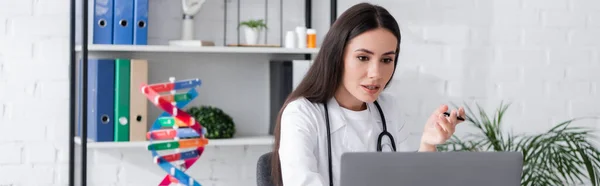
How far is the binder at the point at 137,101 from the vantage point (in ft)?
8.91

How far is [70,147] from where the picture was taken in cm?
285

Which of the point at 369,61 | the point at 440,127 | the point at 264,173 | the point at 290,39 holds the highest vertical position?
the point at 290,39

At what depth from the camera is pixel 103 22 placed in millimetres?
2666

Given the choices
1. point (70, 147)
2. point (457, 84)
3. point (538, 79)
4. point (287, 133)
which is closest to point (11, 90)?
point (70, 147)

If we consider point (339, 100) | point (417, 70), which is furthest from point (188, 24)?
point (339, 100)

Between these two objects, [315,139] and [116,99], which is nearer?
[315,139]

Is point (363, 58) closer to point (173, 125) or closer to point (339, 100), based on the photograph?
point (339, 100)

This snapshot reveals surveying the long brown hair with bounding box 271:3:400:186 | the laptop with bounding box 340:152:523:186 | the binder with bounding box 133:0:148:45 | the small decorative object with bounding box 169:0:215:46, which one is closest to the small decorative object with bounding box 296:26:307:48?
the small decorative object with bounding box 169:0:215:46

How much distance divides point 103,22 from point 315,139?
109 centimetres

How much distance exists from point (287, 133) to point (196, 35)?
129cm

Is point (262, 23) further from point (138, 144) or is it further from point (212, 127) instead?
point (138, 144)

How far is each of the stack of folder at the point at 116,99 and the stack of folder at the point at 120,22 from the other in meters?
0.07

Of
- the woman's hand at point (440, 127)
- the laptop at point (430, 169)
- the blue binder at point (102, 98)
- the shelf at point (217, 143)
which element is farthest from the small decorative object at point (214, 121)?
the laptop at point (430, 169)

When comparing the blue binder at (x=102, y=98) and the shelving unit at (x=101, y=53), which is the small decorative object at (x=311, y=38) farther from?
the blue binder at (x=102, y=98)
